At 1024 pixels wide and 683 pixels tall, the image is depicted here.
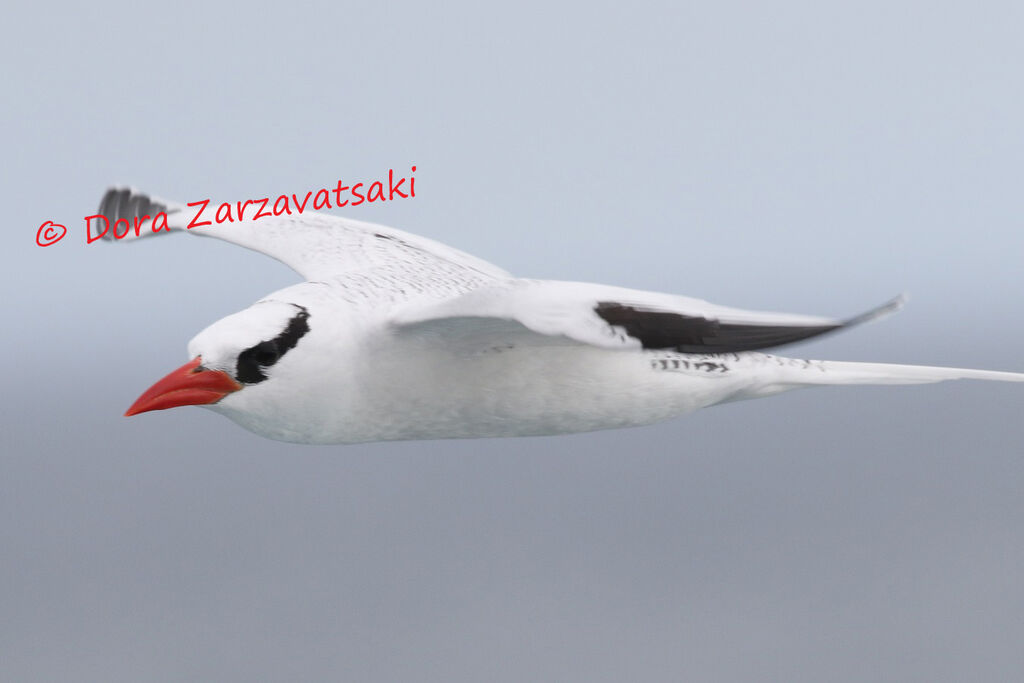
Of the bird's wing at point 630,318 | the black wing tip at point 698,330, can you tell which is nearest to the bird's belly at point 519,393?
the bird's wing at point 630,318

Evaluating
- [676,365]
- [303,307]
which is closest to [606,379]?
[676,365]

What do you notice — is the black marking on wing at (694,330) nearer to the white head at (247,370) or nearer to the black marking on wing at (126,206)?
the white head at (247,370)

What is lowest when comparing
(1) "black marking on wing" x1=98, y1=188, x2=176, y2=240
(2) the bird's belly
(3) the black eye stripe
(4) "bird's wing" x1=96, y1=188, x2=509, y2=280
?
(2) the bird's belly

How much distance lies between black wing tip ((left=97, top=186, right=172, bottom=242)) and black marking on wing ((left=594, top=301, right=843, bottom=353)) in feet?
14.7

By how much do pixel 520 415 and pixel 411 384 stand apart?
63cm

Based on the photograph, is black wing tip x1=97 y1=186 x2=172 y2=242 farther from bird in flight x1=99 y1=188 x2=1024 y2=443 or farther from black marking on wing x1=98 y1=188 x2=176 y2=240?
bird in flight x1=99 y1=188 x2=1024 y2=443

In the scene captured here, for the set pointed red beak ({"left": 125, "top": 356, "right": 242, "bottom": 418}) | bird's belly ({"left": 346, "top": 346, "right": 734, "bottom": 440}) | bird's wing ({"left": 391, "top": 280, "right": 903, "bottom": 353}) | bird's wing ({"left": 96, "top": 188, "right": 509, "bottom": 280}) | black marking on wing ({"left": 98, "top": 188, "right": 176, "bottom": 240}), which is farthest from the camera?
black marking on wing ({"left": 98, "top": 188, "right": 176, "bottom": 240})

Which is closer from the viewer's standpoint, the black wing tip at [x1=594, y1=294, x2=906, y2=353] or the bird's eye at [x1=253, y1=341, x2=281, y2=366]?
the black wing tip at [x1=594, y1=294, x2=906, y2=353]

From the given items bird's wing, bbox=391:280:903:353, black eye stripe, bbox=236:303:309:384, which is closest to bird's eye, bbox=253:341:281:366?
black eye stripe, bbox=236:303:309:384

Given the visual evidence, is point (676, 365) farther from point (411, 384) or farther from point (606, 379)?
point (411, 384)

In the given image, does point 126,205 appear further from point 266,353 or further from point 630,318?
point 630,318

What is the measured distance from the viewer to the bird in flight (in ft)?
19.8

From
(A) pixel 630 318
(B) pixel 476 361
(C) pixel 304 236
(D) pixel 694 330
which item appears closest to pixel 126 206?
(C) pixel 304 236

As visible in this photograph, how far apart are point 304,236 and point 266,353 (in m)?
2.43
